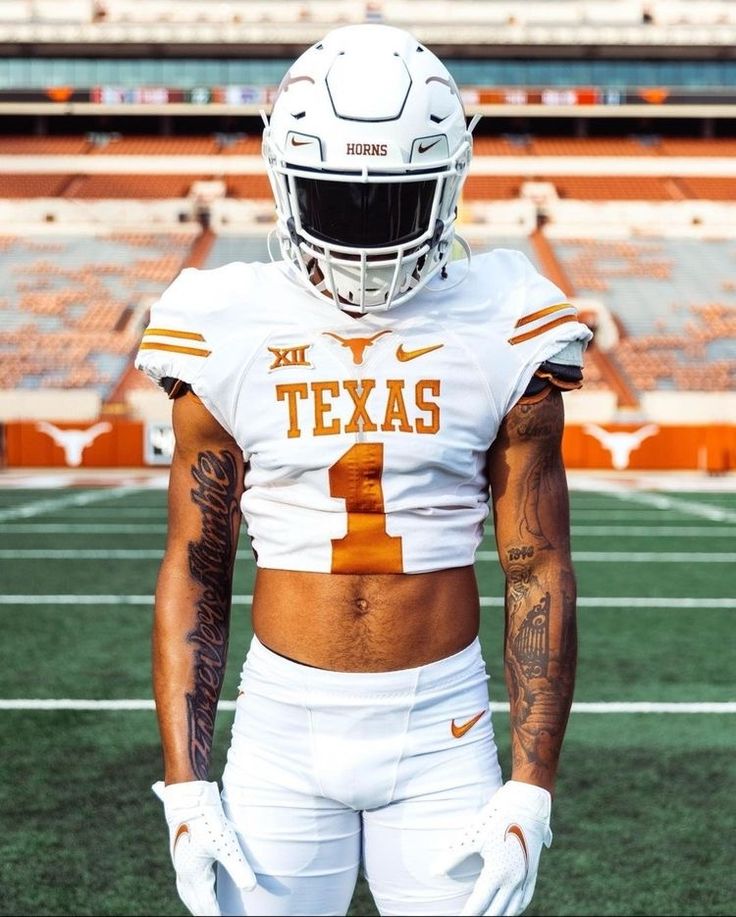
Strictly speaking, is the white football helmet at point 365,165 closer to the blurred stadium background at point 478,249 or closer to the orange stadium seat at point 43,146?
the blurred stadium background at point 478,249

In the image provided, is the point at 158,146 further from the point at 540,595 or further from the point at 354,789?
the point at 354,789

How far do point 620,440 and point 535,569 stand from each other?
1734cm

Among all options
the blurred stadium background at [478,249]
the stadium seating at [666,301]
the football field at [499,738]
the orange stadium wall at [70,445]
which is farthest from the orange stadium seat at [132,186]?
the football field at [499,738]

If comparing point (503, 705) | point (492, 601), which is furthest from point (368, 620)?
point (492, 601)

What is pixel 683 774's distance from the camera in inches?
181

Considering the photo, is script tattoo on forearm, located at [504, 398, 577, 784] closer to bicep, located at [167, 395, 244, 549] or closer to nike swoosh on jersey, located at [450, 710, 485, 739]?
nike swoosh on jersey, located at [450, 710, 485, 739]

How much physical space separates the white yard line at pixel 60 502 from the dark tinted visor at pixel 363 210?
10.7m

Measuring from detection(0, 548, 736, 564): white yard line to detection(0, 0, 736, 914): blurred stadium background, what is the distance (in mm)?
55

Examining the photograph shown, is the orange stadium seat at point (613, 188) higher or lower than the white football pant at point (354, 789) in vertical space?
lower

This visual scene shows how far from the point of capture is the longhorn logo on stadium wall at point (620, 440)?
19.0m

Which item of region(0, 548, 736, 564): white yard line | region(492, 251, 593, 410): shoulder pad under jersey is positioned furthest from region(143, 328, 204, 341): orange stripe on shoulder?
region(0, 548, 736, 564): white yard line

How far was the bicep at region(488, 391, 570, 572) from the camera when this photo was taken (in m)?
2.01

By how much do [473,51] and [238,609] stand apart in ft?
109

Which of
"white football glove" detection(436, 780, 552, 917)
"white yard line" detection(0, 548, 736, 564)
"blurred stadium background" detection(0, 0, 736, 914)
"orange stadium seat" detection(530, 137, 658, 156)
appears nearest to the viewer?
"white football glove" detection(436, 780, 552, 917)
